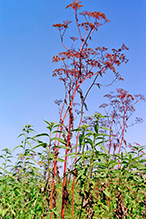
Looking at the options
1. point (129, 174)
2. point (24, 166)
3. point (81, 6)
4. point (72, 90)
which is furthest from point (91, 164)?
point (81, 6)

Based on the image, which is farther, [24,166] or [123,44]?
[123,44]

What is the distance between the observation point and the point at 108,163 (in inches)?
120

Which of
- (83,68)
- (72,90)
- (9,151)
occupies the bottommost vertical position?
(9,151)

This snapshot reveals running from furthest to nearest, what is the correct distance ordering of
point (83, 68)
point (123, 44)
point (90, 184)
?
point (123, 44) → point (83, 68) → point (90, 184)

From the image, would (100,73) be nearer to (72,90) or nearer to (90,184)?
(72,90)

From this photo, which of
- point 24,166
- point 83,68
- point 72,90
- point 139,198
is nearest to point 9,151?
point 24,166

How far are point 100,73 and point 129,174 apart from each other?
88.4 inches

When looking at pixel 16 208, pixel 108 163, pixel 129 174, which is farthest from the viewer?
pixel 16 208

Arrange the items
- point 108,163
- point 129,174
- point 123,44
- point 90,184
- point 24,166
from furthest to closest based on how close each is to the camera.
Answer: point 123,44, point 24,166, point 129,174, point 108,163, point 90,184

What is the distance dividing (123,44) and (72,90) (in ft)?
7.08

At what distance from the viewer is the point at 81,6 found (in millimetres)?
5094

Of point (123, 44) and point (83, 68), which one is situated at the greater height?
point (123, 44)

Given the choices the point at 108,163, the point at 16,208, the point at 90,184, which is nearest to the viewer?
the point at 90,184

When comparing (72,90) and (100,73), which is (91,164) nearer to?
(72,90)
